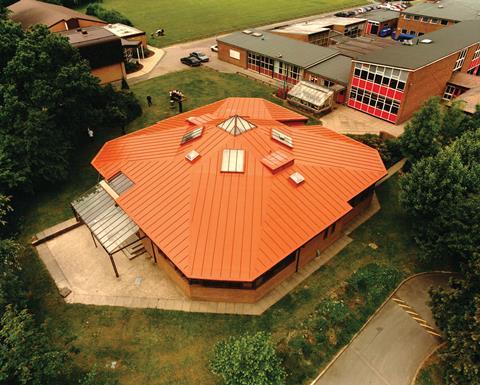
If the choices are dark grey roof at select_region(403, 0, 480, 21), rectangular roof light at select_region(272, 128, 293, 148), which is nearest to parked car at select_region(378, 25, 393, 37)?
dark grey roof at select_region(403, 0, 480, 21)

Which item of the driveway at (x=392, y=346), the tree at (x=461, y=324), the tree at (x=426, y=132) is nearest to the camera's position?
the tree at (x=461, y=324)

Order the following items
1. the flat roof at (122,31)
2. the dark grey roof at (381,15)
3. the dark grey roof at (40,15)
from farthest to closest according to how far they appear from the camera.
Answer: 1. the dark grey roof at (381,15)
2. the flat roof at (122,31)
3. the dark grey roof at (40,15)

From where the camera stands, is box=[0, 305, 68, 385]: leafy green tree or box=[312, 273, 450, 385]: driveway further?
box=[312, 273, 450, 385]: driveway

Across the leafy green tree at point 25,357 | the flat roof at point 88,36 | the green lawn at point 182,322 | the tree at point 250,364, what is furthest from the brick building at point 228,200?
the flat roof at point 88,36

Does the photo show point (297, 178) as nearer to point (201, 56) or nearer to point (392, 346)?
point (392, 346)

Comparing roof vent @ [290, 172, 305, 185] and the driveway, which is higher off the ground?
roof vent @ [290, 172, 305, 185]

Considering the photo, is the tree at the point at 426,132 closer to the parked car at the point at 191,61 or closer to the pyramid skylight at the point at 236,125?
the pyramid skylight at the point at 236,125

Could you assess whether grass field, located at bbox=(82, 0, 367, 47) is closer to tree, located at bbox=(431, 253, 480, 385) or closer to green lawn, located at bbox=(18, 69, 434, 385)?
green lawn, located at bbox=(18, 69, 434, 385)
